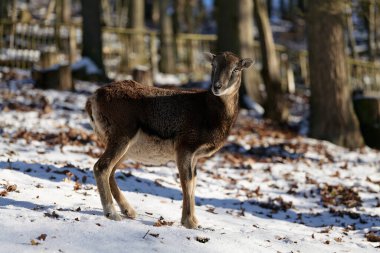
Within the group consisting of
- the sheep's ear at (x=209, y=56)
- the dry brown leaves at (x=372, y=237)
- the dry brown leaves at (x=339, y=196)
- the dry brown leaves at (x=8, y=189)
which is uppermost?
the sheep's ear at (x=209, y=56)

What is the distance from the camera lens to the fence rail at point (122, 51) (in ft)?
65.2

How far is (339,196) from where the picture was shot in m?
9.79

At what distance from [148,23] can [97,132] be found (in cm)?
4640

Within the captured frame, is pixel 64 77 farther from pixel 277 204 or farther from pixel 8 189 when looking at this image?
pixel 8 189

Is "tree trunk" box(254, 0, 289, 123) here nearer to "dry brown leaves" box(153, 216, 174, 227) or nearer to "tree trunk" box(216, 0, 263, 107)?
"tree trunk" box(216, 0, 263, 107)

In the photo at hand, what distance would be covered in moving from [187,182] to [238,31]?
10.8 m

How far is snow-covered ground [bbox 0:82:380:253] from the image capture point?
5598 mm

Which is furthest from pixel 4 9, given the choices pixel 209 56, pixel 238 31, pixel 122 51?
pixel 209 56

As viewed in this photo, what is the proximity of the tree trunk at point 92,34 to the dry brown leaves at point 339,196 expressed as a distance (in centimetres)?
1012

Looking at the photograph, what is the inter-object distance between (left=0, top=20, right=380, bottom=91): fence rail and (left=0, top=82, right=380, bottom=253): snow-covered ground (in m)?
5.79

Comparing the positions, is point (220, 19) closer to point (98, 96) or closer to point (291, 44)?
point (98, 96)

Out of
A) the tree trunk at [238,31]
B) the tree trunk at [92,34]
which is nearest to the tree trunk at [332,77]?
the tree trunk at [238,31]

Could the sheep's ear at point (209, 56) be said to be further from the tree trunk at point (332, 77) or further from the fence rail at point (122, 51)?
the fence rail at point (122, 51)

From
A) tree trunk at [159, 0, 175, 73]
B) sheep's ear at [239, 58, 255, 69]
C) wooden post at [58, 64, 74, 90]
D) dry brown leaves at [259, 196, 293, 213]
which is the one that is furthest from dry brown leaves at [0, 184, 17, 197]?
tree trunk at [159, 0, 175, 73]
